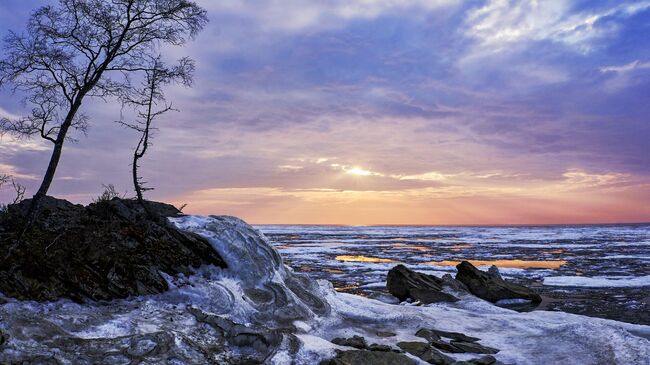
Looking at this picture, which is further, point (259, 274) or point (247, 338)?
point (259, 274)

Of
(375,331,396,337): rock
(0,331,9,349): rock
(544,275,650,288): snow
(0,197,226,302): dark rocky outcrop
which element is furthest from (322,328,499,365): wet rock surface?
(544,275,650,288): snow

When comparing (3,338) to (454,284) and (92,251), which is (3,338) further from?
(454,284)

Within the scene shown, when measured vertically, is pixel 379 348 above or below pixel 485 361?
above

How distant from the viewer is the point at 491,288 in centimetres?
1964

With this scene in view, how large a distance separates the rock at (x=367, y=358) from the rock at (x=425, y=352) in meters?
0.55

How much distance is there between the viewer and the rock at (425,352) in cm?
982

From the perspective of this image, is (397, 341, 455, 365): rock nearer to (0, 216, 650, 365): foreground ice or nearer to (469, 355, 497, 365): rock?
(469, 355, 497, 365): rock

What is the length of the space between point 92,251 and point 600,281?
2459 cm

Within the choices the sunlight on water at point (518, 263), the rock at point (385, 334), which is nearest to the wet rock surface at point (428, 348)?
the rock at point (385, 334)

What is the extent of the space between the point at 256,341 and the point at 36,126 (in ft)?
34.1

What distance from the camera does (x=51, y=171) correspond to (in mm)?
13289

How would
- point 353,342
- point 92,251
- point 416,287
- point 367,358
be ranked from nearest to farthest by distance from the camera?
point 367,358 → point 353,342 → point 92,251 → point 416,287

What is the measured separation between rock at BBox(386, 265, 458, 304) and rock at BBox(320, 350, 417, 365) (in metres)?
8.88

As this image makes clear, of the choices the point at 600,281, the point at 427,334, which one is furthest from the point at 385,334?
the point at 600,281
